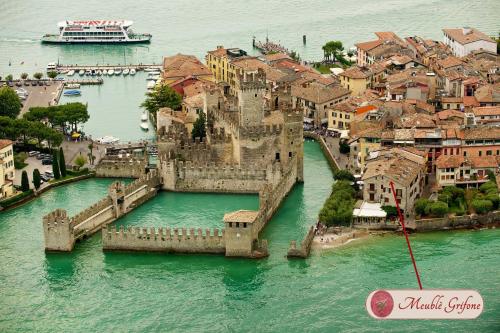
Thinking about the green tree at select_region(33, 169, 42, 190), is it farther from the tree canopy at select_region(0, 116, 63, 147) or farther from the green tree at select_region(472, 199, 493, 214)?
the green tree at select_region(472, 199, 493, 214)

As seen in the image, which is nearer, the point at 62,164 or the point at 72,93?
the point at 62,164

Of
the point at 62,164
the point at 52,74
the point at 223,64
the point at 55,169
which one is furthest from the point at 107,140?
the point at 52,74

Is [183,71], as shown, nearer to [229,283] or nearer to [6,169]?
[6,169]

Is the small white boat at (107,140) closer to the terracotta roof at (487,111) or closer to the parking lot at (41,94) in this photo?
the parking lot at (41,94)

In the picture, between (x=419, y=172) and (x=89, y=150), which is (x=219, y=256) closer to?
(x=419, y=172)

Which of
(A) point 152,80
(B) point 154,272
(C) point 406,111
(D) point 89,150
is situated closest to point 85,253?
(B) point 154,272

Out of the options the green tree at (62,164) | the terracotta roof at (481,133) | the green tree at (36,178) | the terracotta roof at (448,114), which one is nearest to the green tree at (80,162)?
the green tree at (62,164)
